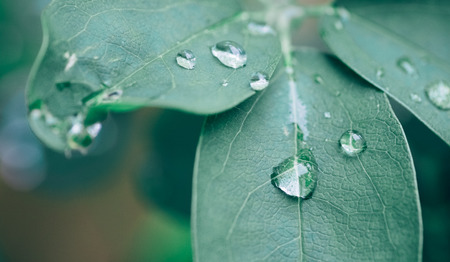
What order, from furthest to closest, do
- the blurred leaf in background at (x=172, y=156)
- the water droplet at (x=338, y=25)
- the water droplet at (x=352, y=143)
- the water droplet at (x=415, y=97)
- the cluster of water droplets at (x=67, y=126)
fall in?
the blurred leaf in background at (x=172, y=156), the water droplet at (x=338, y=25), the water droplet at (x=415, y=97), the water droplet at (x=352, y=143), the cluster of water droplets at (x=67, y=126)

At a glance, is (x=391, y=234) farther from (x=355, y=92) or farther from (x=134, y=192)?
Answer: (x=134, y=192)

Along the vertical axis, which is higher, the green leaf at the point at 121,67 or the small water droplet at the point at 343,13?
the small water droplet at the point at 343,13

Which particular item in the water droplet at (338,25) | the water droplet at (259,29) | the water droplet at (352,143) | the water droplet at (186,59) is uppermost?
the water droplet at (338,25)

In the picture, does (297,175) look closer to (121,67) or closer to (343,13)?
(121,67)

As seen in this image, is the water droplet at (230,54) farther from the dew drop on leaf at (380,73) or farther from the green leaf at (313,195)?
the dew drop on leaf at (380,73)

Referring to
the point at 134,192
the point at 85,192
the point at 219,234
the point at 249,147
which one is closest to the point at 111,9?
the point at 249,147

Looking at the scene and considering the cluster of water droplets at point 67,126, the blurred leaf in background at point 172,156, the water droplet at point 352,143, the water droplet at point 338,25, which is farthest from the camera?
the blurred leaf in background at point 172,156

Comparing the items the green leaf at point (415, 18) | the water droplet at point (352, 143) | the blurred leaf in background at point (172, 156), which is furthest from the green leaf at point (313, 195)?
the blurred leaf in background at point (172, 156)

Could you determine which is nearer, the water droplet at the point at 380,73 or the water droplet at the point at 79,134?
the water droplet at the point at 79,134
